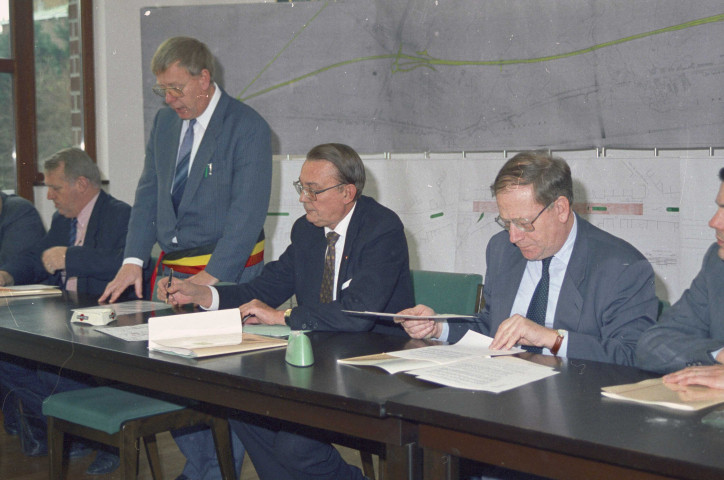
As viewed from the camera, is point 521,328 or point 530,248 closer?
point 521,328

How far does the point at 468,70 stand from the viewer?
3732 mm

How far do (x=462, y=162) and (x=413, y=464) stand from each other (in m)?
2.39

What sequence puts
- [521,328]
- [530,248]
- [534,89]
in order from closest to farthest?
[521,328] → [530,248] → [534,89]

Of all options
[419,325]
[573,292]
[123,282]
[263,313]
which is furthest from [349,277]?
[123,282]

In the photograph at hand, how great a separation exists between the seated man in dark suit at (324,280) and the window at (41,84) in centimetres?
261

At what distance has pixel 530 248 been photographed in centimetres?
214

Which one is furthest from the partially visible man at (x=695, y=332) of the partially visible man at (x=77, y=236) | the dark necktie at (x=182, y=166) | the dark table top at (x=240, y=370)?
Answer: the partially visible man at (x=77, y=236)

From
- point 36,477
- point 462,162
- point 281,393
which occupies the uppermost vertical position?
point 462,162

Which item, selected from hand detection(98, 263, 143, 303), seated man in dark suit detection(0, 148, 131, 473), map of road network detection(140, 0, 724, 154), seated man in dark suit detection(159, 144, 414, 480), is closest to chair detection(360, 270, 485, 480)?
seated man in dark suit detection(159, 144, 414, 480)

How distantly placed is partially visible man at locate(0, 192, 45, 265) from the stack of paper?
112 inches

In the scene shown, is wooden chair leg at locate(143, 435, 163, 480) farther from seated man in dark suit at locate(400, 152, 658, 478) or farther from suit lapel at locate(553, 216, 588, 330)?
suit lapel at locate(553, 216, 588, 330)

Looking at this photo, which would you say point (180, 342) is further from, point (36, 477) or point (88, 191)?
point (88, 191)

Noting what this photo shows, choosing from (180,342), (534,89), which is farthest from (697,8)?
(180,342)

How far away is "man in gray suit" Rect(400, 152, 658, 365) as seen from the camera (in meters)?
1.98
